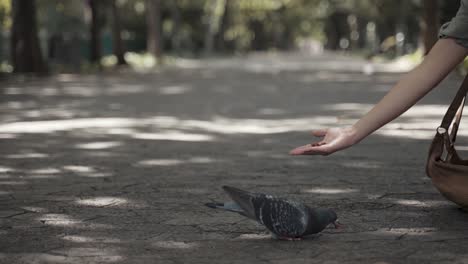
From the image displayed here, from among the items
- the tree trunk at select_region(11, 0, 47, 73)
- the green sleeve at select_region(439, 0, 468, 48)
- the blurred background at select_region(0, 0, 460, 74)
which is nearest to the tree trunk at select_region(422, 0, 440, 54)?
the blurred background at select_region(0, 0, 460, 74)

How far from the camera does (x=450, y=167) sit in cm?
425

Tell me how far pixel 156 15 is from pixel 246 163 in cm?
3114

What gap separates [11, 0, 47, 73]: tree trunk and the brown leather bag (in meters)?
20.1

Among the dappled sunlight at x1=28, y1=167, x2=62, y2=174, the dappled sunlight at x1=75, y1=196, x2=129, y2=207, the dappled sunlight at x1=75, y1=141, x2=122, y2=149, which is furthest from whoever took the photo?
the dappled sunlight at x1=75, y1=141, x2=122, y2=149

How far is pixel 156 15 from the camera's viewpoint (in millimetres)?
37375

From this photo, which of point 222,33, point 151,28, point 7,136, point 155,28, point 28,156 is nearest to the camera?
point 28,156

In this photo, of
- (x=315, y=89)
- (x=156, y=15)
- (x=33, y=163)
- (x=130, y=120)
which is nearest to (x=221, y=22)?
(x=156, y=15)

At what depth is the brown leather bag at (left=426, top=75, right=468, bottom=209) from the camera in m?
4.20

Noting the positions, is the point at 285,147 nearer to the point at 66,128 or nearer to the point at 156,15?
the point at 66,128

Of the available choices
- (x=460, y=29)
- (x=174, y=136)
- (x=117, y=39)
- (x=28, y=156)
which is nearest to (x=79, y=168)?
(x=28, y=156)

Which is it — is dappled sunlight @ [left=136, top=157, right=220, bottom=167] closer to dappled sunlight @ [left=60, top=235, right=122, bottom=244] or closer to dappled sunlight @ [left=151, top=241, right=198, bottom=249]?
dappled sunlight @ [left=60, top=235, right=122, bottom=244]

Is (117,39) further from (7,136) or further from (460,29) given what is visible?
(460,29)

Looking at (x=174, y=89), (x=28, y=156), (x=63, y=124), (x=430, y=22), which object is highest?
(x=28, y=156)

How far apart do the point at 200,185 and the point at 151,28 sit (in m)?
32.8
